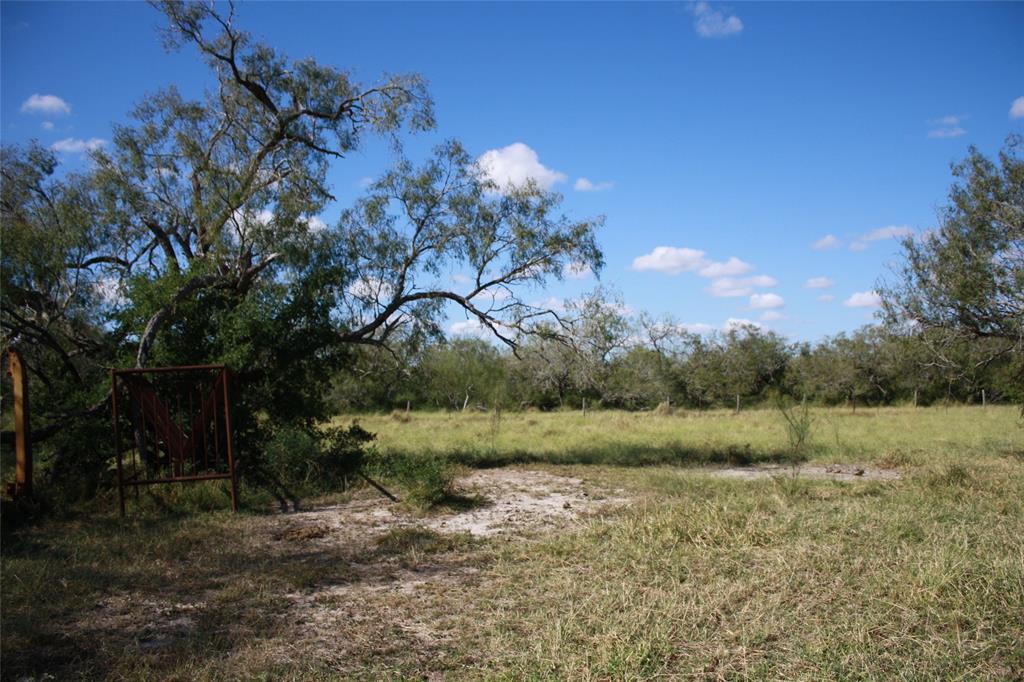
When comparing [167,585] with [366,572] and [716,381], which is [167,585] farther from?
[716,381]

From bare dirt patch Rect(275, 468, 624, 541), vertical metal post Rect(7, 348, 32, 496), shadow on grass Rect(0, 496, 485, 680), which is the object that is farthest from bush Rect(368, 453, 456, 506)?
vertical metal post Rect(7, 348, 32, 496)

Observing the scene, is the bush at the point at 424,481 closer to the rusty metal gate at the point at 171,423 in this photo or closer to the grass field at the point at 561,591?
the grass field at the point at 561,591

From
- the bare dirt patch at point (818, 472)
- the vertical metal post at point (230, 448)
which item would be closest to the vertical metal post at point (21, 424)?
the vertical metal post at point (230, 448)

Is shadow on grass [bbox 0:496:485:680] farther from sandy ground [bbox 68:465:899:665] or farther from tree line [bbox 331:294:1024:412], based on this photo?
tree line [bbox 331:294:1024:412]

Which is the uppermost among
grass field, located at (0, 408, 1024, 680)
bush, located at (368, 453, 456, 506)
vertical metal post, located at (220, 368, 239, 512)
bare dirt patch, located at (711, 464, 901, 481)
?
vertical metal post, located at (220, 368, 239, 512)

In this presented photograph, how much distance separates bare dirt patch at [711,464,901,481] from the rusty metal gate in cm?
803

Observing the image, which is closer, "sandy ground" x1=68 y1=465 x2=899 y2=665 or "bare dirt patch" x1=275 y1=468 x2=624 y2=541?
"sandy ground" x1=68 y1=465 x2=899 y2=665

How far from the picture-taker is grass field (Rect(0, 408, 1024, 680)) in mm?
4355

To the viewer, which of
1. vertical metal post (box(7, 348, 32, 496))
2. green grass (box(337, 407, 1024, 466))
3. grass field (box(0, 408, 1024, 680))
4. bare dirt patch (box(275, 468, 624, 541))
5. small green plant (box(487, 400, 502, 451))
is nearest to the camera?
grass field (box(0, 408, 1024, 680))

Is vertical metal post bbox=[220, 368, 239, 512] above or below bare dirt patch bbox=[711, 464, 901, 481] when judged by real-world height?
above

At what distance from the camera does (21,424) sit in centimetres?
840

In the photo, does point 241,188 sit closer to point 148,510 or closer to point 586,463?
point 148,510

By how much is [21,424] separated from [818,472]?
1169 cm

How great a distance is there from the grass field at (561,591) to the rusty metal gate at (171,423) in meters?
1.08
